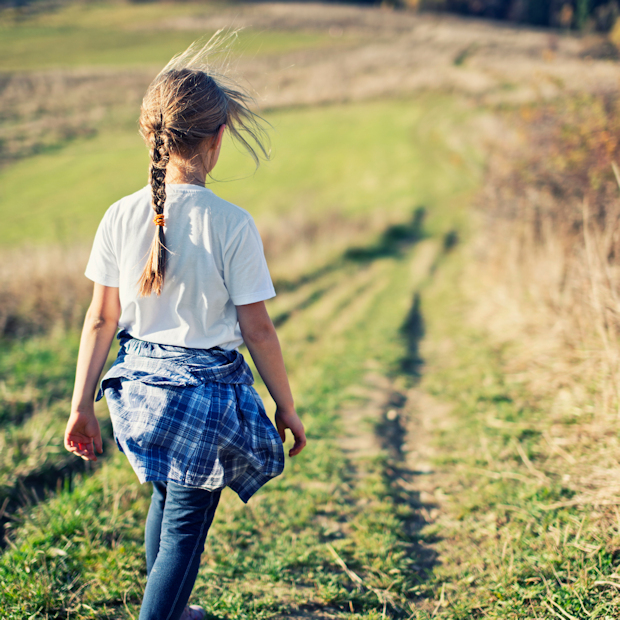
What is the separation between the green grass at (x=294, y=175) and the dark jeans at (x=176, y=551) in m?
11.7

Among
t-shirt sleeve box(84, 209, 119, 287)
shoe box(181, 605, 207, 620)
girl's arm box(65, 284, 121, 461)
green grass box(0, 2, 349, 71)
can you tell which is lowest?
shoe box(181, 605, 207, 620)

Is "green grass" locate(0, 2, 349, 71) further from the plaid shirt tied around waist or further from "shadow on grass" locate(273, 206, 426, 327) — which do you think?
the plaid shirt tied around waist

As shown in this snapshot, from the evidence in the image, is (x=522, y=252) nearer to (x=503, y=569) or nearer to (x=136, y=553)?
(x=503, y=569)

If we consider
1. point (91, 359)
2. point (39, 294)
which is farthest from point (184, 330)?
point (39, 294)

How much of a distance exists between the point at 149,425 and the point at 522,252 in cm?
632

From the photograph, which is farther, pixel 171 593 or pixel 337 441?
pixel 337 441

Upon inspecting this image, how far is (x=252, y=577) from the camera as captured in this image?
2363mm

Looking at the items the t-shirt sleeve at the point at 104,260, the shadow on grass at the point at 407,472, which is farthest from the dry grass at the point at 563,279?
the t-shirt sleeve at the point at 104,260

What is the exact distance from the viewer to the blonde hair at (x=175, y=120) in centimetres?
157

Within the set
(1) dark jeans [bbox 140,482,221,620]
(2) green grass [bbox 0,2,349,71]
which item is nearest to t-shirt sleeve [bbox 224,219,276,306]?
(1) dark jeans [bbox 140,482,221,620]

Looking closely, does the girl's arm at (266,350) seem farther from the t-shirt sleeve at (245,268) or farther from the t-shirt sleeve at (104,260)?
the t-shirt sleeve at (104,260)

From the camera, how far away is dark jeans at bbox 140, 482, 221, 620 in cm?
164

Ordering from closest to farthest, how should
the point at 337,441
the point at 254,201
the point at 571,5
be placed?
1. the point at 337,441
2. the point at 571,5
3. the point at 254,201

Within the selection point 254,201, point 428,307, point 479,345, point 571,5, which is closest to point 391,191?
point 254,201
